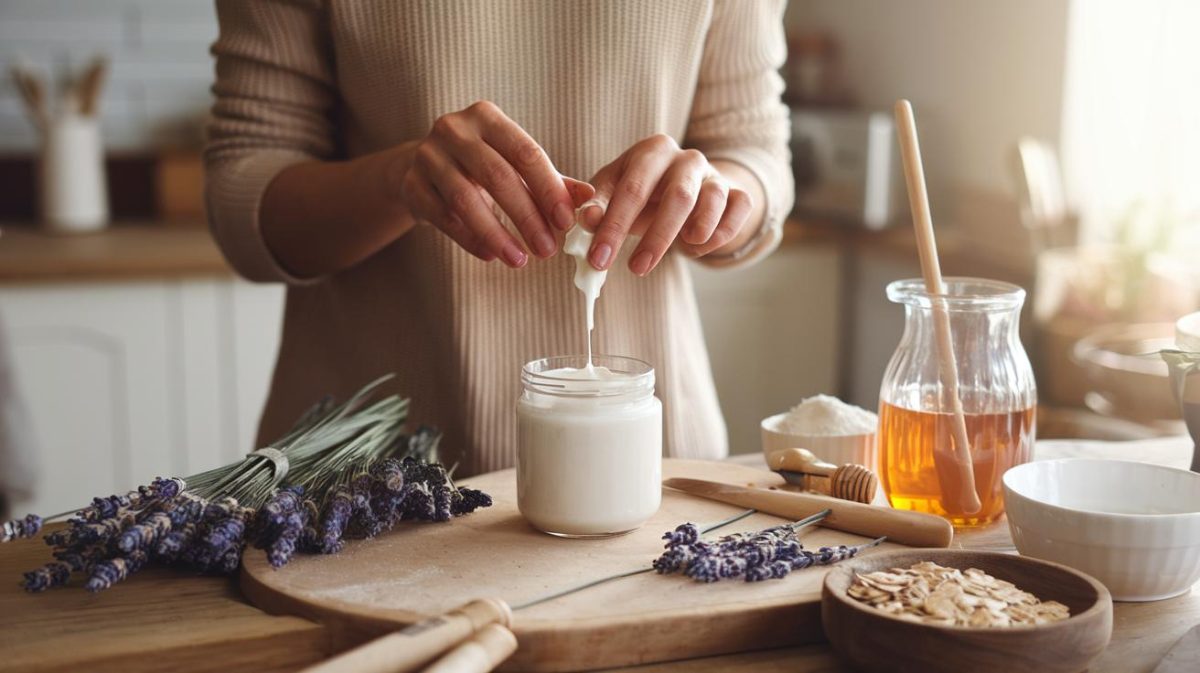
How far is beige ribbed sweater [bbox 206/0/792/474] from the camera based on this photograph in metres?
1.30

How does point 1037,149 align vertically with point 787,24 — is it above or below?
below

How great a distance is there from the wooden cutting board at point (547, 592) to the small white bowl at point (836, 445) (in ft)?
0.54

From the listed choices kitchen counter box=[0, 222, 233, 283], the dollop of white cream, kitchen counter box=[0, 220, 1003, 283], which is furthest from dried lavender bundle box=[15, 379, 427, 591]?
kitchen counter box=[0, 220, 1003, 283]

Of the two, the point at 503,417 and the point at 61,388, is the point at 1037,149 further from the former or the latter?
the point at 61,388

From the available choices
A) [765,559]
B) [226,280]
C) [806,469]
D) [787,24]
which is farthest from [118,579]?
[787,24]

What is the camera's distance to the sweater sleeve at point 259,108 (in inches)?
50.9

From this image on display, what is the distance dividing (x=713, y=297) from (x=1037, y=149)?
0.79m

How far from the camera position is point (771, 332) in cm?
296

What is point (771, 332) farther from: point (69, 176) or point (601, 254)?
point (601, 254)

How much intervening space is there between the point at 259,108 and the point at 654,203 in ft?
1.67

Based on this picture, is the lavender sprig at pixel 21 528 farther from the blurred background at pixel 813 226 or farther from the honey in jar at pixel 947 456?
the blurred background at pixel 813 226

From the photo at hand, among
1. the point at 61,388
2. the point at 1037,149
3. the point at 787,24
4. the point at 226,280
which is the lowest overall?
the point at 61,388

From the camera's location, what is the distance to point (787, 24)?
3.48 metres

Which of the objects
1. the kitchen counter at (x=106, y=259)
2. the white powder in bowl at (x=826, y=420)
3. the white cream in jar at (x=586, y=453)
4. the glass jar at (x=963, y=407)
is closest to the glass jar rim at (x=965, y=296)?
the glass jar at (x=963, y=407)
